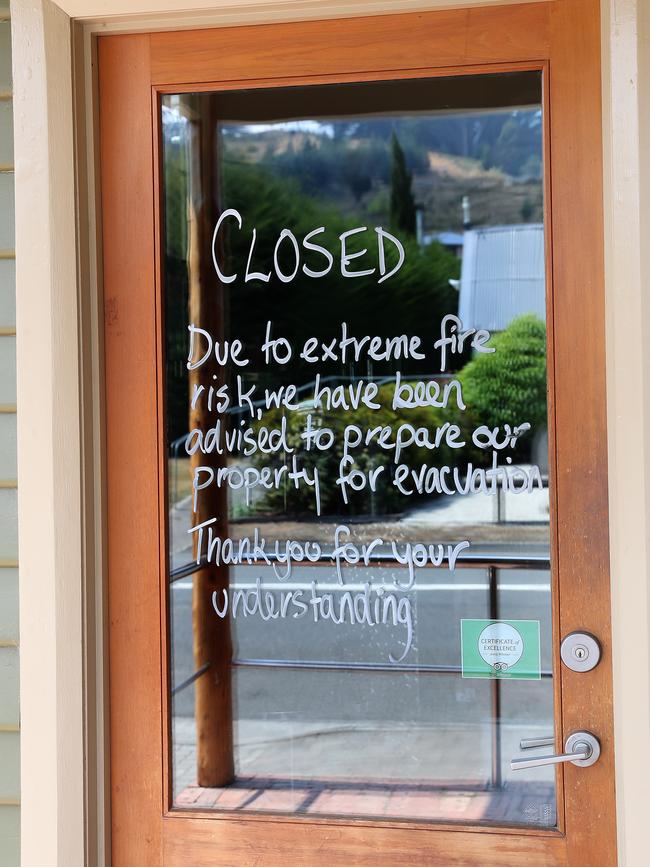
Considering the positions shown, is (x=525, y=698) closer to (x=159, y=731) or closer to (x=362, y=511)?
(x=362, y=511)

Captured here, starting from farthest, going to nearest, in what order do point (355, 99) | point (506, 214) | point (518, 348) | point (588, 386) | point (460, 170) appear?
1. point (460, 170)
2. point (506, 214)
3. point (355, 99)
4. point (518, 348)
5. point (588, 386)

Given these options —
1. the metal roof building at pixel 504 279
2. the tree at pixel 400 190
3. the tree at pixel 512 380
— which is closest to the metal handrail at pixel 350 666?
the tree at pixel 512 380

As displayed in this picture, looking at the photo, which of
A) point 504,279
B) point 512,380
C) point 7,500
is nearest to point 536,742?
point 512,380

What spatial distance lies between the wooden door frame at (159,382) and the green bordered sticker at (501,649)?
0.07 meters

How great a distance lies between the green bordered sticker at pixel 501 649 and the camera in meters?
1.50

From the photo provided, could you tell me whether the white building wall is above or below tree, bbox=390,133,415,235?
below

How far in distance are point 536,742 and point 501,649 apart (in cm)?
17

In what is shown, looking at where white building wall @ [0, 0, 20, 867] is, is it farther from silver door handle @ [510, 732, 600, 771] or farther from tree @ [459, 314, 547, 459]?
A: silver door handle @ [510, 732, 600, 771]

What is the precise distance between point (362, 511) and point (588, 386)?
46 centimetres

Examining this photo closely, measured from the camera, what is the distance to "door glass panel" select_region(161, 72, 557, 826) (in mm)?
1546

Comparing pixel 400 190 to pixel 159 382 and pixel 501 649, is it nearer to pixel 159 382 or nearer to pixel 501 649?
pixel 159 382

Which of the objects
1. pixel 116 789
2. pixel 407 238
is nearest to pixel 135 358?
pixel 407 238

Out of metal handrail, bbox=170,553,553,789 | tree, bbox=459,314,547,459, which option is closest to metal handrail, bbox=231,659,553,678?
metal handrail, bbox=170,553,553,789

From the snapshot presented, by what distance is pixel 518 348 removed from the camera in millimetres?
1576
